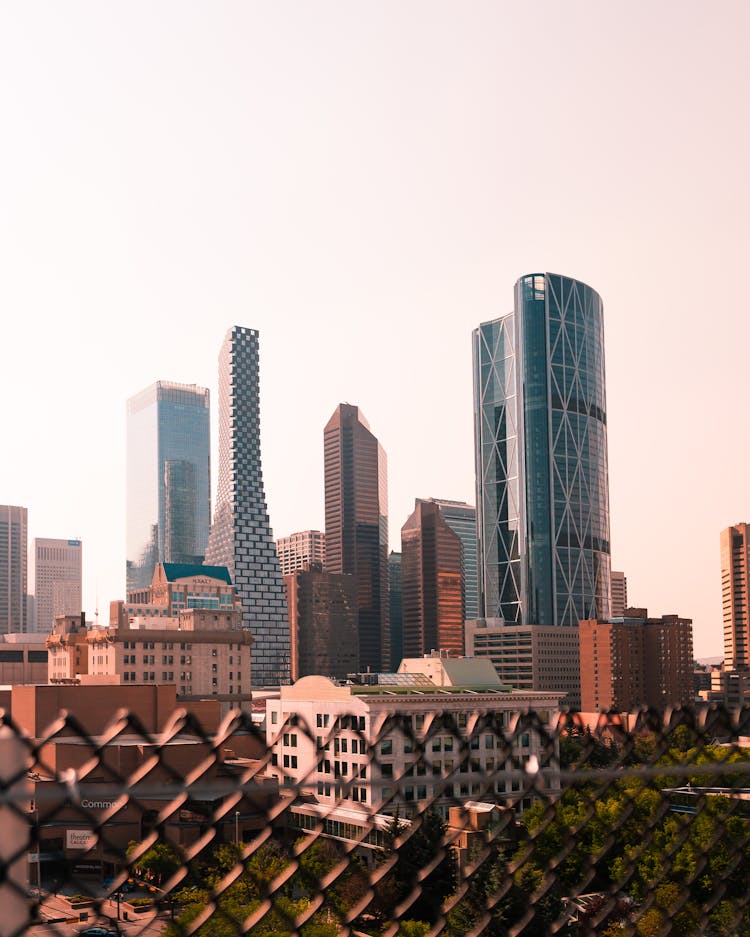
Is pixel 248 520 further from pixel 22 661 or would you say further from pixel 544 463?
pixel 22 661

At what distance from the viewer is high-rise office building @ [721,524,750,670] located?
166 metres

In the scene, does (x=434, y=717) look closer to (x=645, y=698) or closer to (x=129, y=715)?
(x=129, y=715)

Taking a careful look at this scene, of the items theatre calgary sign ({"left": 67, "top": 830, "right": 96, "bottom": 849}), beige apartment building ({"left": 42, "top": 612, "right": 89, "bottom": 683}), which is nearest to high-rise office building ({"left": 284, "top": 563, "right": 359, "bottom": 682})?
beige apartment building ({"left": 42, "top": 612, "right": 89, "bottom": 683})

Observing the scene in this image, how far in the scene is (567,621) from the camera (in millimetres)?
155625

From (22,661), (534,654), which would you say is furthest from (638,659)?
(22,661)

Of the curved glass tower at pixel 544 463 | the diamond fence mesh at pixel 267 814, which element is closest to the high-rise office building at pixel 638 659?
the curved glass tower at pixel 544 463

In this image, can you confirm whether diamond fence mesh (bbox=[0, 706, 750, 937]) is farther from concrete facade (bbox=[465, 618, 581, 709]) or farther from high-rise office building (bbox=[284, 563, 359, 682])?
high-rise office building (bbox=[284, 563, 359, 682])

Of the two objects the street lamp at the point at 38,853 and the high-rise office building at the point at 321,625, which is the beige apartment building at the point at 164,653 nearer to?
the street lamp at the point at 38,853

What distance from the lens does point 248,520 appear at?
18888 centimetres

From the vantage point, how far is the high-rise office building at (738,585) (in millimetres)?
165625

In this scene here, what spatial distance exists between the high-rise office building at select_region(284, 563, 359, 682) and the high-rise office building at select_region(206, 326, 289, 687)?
12.4 feet

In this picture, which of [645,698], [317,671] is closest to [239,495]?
[317,671]

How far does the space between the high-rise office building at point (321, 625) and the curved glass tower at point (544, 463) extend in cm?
3791

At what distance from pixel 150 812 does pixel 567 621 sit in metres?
158
